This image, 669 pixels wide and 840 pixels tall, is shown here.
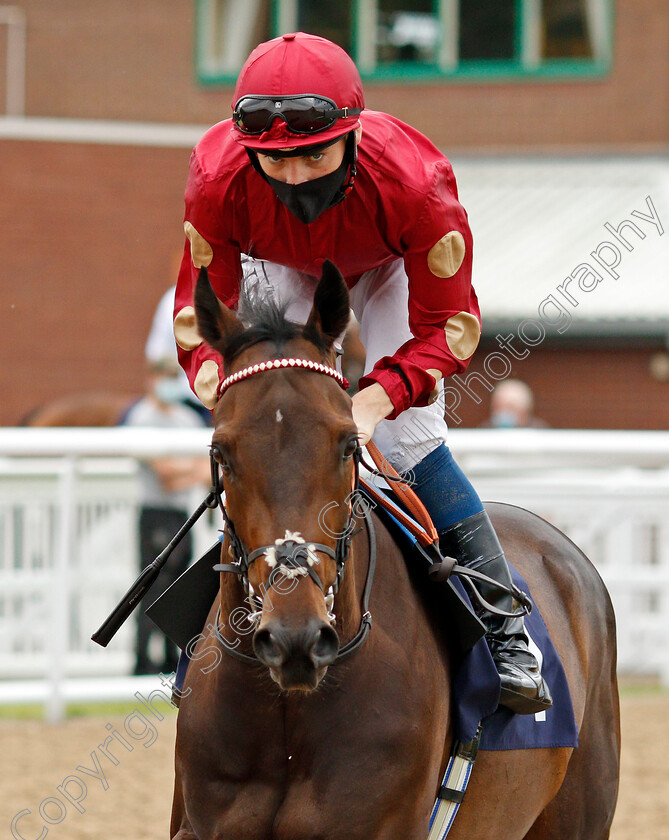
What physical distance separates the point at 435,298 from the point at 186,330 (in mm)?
689

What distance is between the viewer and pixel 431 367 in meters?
3.30

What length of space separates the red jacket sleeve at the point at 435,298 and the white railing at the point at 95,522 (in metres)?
4.68

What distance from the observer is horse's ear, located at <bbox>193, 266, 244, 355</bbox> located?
117 inches

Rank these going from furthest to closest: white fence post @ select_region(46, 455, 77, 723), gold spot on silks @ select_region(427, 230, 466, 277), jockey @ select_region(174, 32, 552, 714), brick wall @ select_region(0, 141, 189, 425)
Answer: brick wall @ select_region(0, 141, 189, 425) < white fence post @ select_region(46, 455, 77, 723) < gold spot on silks @ select_region(427, 230, 466, 277) < jockey @ select_region(174, 32, 552, 714)

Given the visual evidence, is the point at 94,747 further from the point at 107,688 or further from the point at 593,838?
the point at 593,838

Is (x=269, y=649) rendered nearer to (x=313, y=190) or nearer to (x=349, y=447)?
(x=349, y=447)

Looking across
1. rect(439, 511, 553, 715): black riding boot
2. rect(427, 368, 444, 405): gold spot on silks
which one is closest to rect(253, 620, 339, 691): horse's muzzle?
rect(427, 368, 444, 405): gold spot on silks

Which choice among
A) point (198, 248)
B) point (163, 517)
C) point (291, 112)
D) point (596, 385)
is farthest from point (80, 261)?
point (291, 112)

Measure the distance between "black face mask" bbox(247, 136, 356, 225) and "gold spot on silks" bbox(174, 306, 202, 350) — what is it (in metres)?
0.42

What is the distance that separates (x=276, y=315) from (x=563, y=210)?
49.2 feet

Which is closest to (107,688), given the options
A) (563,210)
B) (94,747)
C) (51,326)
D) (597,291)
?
(94,747)

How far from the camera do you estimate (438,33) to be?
1747 centimetres

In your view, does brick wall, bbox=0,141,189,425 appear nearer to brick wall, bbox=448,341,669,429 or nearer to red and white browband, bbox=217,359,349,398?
brick wall, bbox=448,341,669,429

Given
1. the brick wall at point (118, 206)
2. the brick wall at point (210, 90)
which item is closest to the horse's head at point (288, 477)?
the brick wall at point (118, 206)
